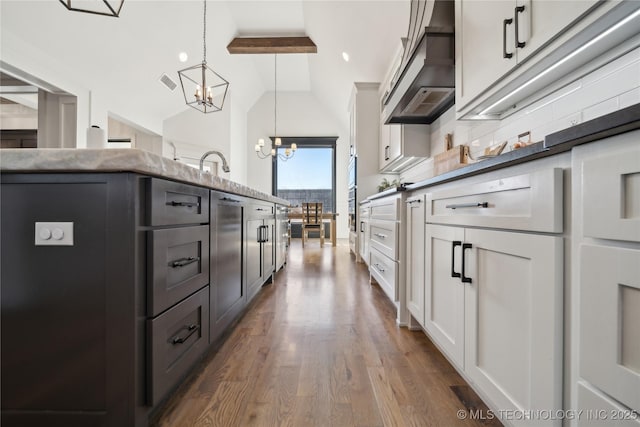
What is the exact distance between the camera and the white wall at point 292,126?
821 cm

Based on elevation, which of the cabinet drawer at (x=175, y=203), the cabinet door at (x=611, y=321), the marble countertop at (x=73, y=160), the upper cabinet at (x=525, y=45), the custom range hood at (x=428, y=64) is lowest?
the cabinet door at (x=611, y=321)

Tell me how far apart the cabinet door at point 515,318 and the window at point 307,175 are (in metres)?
7.37

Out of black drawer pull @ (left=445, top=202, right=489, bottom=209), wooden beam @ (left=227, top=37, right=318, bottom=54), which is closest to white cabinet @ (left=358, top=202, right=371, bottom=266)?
black drawer pull @ (left=445, top=202, right=489, bottom=209)

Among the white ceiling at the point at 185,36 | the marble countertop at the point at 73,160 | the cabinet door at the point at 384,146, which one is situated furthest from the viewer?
the cabinet door at the point at 384,146

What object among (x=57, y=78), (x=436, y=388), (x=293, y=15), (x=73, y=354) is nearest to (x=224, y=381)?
(x=73, y=354)

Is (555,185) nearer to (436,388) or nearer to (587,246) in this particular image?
(587,246)

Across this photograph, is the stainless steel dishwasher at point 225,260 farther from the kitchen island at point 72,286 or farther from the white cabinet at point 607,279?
Result: the white cabinet at point 607,279

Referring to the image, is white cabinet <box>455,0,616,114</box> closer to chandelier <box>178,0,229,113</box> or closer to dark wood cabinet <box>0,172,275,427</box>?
dark wood cabinet <box>0,172,275,427</box>

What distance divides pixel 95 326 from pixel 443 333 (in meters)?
1.26

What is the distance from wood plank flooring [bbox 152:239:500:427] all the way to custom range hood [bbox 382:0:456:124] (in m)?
1.64

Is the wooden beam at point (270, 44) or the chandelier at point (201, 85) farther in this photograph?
the wooden beam at point (270, 44)

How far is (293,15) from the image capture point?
5266 millimetres

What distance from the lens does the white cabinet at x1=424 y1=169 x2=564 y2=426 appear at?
26.6 inches

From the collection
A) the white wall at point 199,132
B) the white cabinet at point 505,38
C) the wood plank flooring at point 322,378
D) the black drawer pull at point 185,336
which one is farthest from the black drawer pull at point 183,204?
the white wall at point 199,132
